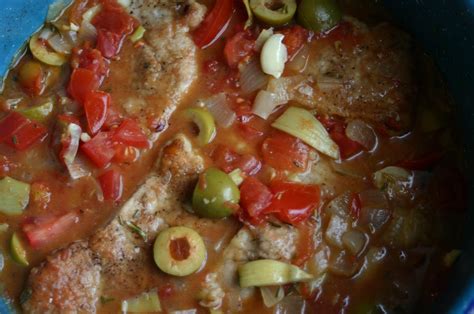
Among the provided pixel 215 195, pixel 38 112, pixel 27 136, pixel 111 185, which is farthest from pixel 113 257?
pixel 38 112

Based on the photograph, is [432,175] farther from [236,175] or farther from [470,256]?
[236,175]

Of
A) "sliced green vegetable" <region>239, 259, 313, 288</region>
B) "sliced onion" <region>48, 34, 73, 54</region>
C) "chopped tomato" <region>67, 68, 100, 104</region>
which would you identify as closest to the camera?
"sliced green vegetable" <region>239, 259, 313, 288</region>

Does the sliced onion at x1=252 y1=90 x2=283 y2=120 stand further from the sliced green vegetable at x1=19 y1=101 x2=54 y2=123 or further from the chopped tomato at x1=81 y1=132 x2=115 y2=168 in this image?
the sliced green vegetable at x1=19 y1=101 x2=54 y2=123

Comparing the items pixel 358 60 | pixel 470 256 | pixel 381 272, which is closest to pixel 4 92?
pixel 358 60

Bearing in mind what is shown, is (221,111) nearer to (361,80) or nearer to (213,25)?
(213,25)

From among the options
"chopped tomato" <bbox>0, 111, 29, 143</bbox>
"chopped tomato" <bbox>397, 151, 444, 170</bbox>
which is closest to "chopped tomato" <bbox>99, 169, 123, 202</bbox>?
"chopped tomato" <bbox>0, 111, 29, 143</bbox>

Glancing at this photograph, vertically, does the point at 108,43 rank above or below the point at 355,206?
above

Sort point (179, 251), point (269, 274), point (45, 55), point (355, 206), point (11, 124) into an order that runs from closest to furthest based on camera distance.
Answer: point (269, 274), point (179, 251), point (355, 206), point (11, 124), point (45, 55)
